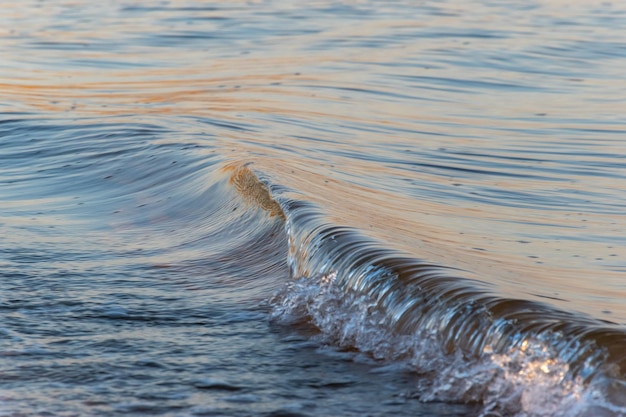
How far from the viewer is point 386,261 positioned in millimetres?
4832

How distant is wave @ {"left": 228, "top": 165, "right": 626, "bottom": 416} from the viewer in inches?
142

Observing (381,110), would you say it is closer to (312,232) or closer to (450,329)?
(312,232)

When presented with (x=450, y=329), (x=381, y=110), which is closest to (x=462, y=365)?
(x=450, y=329)

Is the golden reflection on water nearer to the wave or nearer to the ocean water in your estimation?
the ocean water

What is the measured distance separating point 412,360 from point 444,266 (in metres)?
0.80

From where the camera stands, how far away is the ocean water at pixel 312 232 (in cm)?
385

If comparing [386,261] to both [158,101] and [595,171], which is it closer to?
[595,171]

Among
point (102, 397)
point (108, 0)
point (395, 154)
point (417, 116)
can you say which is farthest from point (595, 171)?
point (108, 0)

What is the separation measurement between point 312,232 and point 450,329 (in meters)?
1.44

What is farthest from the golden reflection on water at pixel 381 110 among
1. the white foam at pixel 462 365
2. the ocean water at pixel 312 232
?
the white foam at pixel 462 365

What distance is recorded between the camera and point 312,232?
5461 millimetres

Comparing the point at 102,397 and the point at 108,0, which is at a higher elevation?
the point at 108,0

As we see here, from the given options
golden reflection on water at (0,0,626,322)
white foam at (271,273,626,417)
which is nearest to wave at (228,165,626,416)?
white foam at (271,273,626,417)

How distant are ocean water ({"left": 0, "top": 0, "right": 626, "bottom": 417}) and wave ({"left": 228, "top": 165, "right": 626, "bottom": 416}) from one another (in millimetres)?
11
